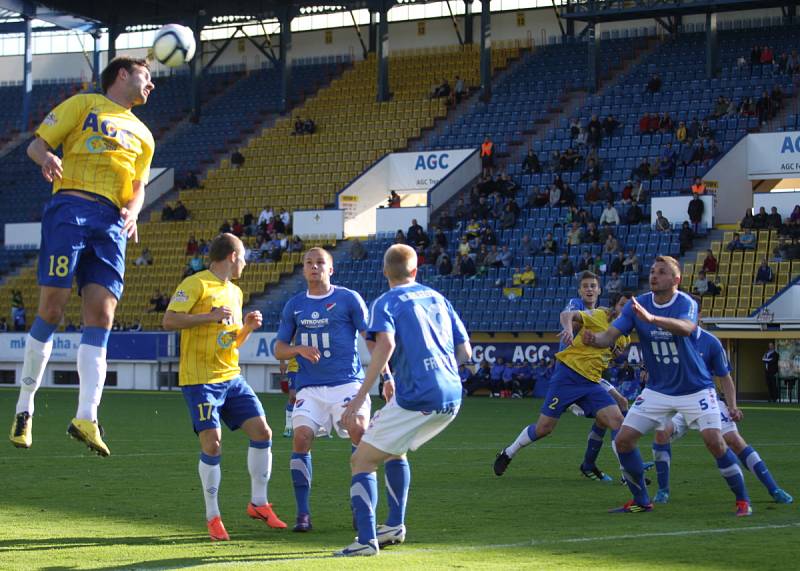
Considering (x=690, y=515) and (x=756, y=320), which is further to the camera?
(x=756, y=320)

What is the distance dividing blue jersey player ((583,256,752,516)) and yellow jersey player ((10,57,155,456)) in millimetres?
4359

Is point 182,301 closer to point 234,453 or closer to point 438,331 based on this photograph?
point 438,331

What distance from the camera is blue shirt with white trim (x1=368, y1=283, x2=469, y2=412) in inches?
347

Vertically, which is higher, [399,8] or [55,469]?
[399,8]

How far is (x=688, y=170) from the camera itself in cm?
3619

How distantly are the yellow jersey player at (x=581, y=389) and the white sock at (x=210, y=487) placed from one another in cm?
495

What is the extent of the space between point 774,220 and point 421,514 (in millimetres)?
24125

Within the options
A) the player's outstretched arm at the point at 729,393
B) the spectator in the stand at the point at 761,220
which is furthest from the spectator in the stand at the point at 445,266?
the player's outstretched arm at the point at 729,393

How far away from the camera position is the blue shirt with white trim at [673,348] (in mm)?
11250

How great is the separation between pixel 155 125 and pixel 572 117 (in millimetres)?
17711

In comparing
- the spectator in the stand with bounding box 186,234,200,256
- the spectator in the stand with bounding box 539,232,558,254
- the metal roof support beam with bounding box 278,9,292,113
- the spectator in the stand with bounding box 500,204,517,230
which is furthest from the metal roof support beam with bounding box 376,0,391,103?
the spectator in the stand with bounding box 539,232,558,254

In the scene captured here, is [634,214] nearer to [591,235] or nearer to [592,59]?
[591,235]

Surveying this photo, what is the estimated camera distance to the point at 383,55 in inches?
1806

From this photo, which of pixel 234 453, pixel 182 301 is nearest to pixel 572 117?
pixel 234 453
